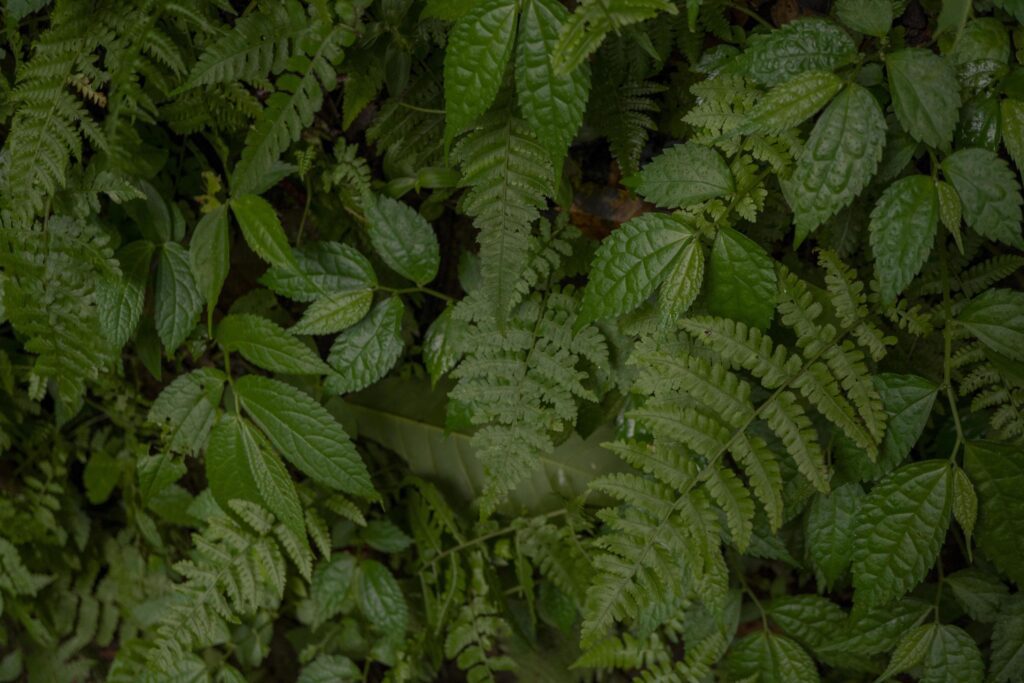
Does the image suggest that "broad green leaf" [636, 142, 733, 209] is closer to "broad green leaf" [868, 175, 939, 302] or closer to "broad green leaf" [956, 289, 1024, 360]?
"broad green leaf" [868, 175, 939, 302]

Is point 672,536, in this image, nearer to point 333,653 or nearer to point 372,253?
point 372,253

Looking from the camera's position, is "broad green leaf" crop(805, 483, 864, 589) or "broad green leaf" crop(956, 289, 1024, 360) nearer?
"broad green leaf" crop(956, 289, 1024, 360)

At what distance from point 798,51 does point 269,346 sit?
1.36 m

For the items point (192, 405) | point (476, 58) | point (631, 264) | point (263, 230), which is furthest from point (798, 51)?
point (192, 405)

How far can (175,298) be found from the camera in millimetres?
1876

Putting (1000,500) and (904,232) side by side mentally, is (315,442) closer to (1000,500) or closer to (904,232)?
(904,232)

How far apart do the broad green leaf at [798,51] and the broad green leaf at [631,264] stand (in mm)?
316

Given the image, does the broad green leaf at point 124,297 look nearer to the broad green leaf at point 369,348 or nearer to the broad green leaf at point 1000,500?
the broad green leaf at point 369,348

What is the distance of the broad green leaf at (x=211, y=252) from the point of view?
1711 mm

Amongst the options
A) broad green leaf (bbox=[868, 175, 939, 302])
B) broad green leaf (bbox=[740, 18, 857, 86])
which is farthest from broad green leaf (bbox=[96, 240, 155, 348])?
broad green leaf (bbox=[868, 175, 939, 302])

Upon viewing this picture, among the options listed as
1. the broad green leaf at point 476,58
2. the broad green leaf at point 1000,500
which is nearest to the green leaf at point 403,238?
the broad green leaf at point 476,58

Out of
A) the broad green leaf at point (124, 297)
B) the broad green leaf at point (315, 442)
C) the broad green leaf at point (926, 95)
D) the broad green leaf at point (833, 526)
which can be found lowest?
the broad green leaf at point (833, 526)

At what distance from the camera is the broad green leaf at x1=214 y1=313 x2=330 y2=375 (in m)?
1.84

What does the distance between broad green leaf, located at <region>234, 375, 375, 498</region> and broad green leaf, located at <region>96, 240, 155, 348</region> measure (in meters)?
0.39
